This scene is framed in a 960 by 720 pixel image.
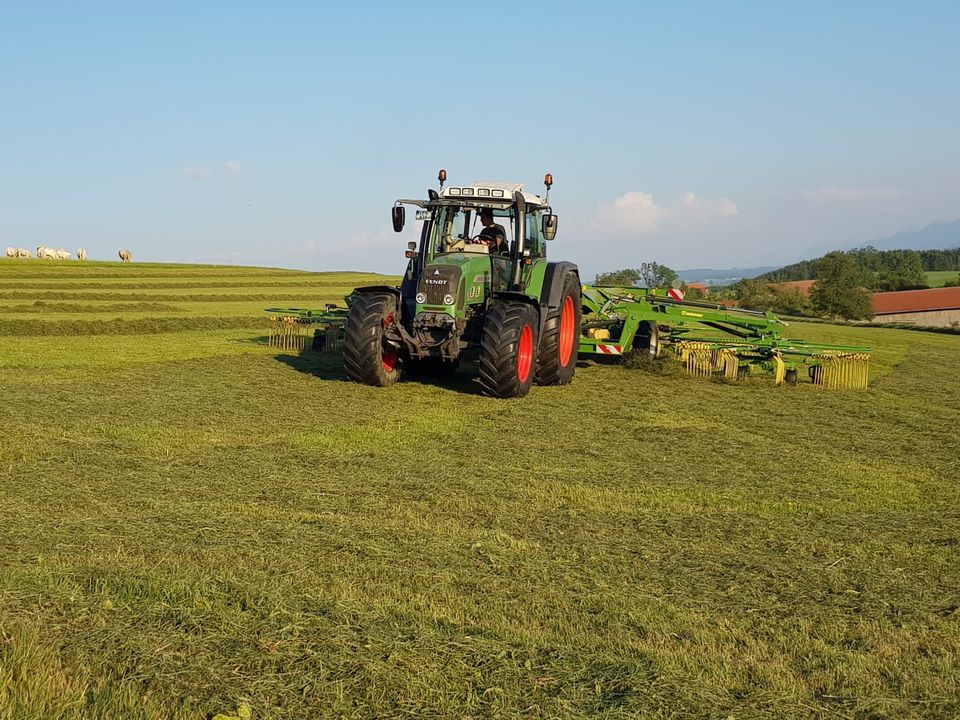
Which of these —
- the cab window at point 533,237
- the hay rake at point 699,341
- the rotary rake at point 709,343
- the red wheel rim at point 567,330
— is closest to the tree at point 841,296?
the hay rake at point 699,341

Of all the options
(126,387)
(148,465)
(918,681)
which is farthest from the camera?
(126,387)

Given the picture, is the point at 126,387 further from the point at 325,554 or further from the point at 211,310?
the point at 211,310

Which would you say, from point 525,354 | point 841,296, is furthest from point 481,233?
point 841,296

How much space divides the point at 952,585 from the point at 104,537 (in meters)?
4.79

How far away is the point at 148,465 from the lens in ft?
26.0

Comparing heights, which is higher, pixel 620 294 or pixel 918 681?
pixel 620 294

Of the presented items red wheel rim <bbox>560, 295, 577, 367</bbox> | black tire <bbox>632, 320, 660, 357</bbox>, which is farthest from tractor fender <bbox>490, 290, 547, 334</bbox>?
black tire <bbox>632, 320, 660, 357</bbox>

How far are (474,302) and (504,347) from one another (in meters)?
1.06

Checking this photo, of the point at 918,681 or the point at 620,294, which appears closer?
the point at 918,681

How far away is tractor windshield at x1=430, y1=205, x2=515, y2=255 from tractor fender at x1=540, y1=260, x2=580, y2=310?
2.22ft

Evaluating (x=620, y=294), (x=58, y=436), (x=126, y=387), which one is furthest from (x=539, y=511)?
(x=620, y=294)

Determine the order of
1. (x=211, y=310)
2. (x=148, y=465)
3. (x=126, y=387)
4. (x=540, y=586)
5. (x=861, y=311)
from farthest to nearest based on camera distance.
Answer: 1. (x=861, y=311)
2. (x=211, y=310)
3. (x=126, y=387)
4. (x=148, y=465)
5. (x=540, y=586)

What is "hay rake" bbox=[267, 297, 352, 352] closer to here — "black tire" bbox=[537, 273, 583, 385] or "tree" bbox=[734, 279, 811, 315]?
"black tire" bbox=[537, 273, 583, 385]

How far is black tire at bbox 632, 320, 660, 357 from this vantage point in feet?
51.4
